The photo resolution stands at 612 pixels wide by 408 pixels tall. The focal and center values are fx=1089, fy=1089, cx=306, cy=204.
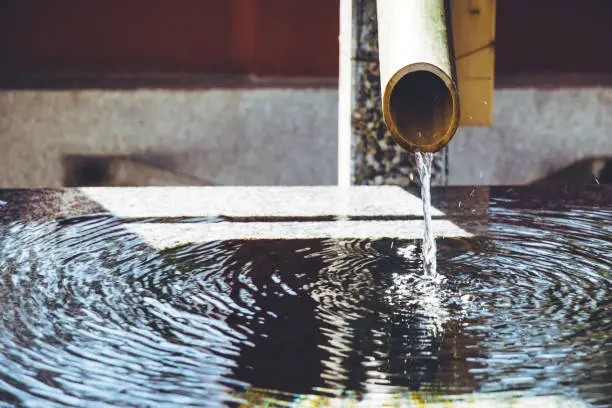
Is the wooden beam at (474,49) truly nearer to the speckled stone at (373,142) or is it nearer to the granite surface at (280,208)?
the speckled stone at (373,142)

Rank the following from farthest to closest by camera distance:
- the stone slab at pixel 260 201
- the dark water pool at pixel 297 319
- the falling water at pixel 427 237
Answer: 1. the stone slab at pixel 260 201
2. the falling water at pixel 427 237
3. the dark water pool at pixel 297 319

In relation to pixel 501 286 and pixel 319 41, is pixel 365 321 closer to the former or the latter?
pixel 501 286

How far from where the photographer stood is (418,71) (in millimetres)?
3883

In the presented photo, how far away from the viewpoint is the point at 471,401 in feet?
7.91

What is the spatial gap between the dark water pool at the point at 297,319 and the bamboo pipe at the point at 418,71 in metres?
0.51

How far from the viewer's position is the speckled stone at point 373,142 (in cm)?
667

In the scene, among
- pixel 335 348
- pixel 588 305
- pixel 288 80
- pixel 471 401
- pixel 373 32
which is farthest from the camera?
pixel 288 80

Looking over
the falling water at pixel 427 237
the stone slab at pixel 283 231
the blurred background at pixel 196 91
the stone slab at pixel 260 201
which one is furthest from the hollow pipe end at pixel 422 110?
the blurred background at pixel 196 91

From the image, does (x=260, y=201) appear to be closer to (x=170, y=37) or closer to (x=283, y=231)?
(x=283, y=231)

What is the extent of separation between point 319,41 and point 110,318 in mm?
6876

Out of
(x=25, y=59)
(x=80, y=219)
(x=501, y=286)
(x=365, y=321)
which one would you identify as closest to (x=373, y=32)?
(x=80, y=219)

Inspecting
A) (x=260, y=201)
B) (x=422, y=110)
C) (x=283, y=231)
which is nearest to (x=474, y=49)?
(x=260, y=201)

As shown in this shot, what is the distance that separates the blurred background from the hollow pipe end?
5671 millimetres

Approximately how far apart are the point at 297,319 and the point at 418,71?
45.0 inches
